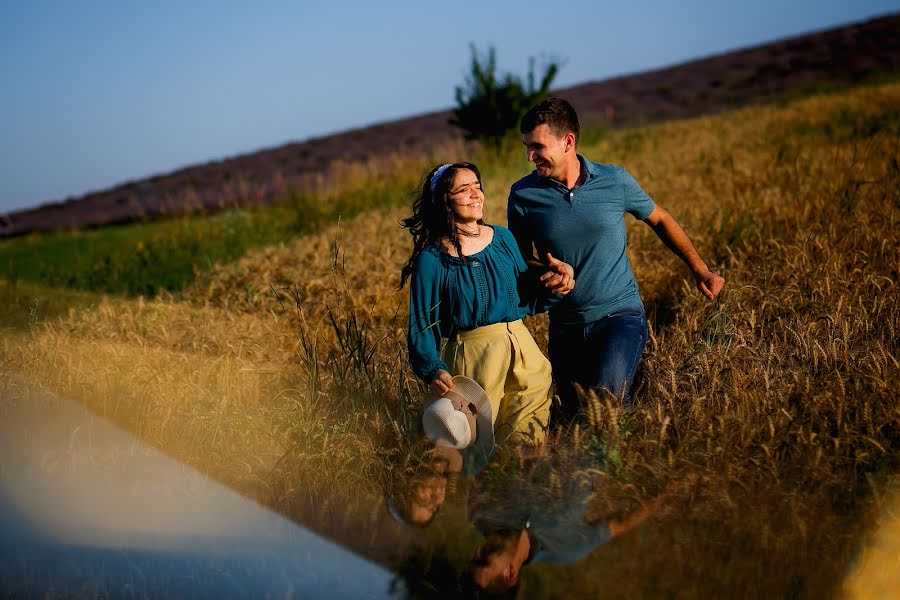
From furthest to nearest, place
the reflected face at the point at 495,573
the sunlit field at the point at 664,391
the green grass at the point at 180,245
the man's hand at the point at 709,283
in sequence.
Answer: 1. the green grass at the point at 180,245
2. the man's hand at the point at 709,283
3. the sunlit field at the point at 664,391
4. the reflected face at the point at 495,573

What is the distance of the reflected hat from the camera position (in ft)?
8.51

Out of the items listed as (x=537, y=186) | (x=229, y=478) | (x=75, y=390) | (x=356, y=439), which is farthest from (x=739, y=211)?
(x=75, y=390)

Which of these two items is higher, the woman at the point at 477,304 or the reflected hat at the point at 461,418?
the woman at the point at 477,304

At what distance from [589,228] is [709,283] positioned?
552 millimetres

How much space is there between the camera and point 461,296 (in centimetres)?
279

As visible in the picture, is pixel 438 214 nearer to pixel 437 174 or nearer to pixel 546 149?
pixel 437 174

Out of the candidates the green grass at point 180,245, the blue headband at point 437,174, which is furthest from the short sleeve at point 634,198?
the green grass at point 180,245

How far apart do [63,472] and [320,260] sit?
12.2ft

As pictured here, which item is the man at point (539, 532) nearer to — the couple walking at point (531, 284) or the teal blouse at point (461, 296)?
the couple walking at point (531, 284)

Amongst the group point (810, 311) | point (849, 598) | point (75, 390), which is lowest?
point (849, 598)

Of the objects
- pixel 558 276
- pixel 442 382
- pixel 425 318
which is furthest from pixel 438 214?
pixel 442 382

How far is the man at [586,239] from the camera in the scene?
10.1 feet

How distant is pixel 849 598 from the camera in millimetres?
2100

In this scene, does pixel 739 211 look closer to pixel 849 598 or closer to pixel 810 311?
pixel 810 311
